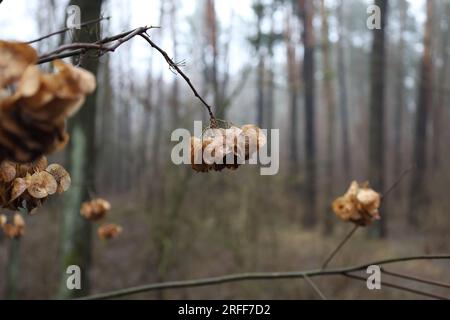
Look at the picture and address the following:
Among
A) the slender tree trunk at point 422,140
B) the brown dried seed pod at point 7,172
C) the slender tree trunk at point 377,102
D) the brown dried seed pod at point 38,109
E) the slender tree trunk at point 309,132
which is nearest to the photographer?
the brown dried seed pod at point 38,109

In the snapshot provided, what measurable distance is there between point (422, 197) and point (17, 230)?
14.1 metres

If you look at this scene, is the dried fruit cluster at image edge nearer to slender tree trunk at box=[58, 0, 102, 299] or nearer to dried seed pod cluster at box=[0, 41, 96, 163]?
dried seed pod cluster at box=[0, 41, 96, 163]

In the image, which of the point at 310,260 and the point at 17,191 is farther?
the point at 310,260

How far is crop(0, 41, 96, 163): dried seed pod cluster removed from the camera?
2.35 feet

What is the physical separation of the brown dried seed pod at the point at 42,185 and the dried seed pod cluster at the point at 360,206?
1500 mm

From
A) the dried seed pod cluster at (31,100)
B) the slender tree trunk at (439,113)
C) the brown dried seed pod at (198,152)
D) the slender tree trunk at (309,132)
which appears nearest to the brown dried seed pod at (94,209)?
the brown dried seed pod at (198,152)

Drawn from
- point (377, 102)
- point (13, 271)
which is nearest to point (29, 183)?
point (13, 271)

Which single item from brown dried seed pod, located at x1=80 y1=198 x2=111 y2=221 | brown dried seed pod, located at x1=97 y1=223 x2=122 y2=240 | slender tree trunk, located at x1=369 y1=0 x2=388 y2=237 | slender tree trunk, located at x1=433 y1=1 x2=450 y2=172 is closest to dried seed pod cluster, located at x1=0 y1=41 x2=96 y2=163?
brown dried seed pod, located at x1=80 y1=198 x2=111 y2=221

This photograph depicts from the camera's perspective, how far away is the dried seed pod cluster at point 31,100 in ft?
2.35

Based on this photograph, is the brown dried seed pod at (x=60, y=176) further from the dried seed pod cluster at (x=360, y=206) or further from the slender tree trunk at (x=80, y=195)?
the slender tree trunk at (x=80, y=195)

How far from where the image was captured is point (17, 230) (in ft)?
10.1

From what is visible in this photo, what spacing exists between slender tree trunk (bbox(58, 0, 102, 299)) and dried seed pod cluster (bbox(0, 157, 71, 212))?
304 centimetres
